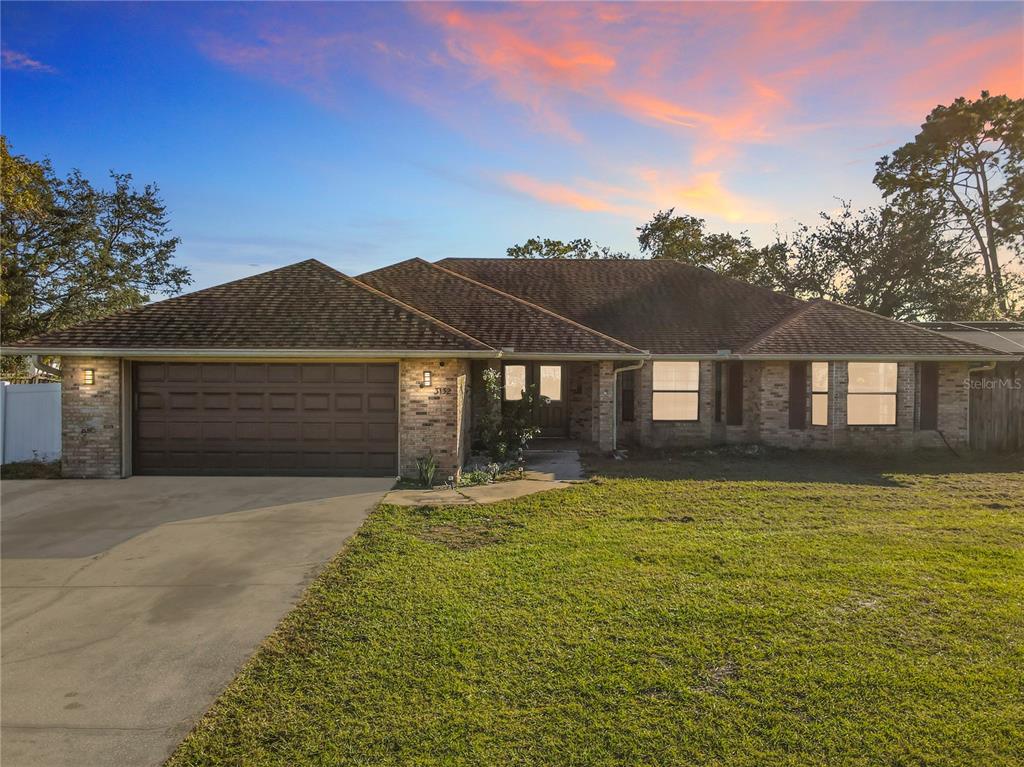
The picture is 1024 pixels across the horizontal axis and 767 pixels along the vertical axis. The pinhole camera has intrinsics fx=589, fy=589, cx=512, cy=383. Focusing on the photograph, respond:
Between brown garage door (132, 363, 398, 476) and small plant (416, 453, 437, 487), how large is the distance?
0.61m

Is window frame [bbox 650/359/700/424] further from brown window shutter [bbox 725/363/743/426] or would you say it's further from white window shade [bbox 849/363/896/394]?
white window shade [bbox 849/363/896/394]

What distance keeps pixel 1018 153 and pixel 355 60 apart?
32.1 metres

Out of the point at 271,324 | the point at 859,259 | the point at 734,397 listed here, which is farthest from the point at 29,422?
the point at 859,259

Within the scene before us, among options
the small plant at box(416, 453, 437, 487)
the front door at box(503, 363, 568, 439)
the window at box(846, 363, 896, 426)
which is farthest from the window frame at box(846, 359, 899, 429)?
the small plant at box(416, 453, 437, 487)

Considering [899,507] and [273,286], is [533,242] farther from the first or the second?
[899,507]

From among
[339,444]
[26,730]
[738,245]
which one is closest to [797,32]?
[339,444]

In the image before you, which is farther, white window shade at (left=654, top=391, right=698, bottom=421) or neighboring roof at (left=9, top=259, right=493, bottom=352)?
white window shade at (left=654, top=391, right=698, bottom=421)

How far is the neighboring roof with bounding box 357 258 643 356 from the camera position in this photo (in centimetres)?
1310

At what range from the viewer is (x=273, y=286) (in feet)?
42.5

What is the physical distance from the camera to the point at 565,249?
3284cm

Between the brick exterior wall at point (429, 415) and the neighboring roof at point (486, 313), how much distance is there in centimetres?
246

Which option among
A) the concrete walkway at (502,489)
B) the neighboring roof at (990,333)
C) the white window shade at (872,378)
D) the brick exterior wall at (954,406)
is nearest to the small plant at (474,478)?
the concrete walkway at (502,489)

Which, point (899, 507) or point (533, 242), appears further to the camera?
point (533, 242)

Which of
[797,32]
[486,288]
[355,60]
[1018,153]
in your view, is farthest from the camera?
[1018,153]
